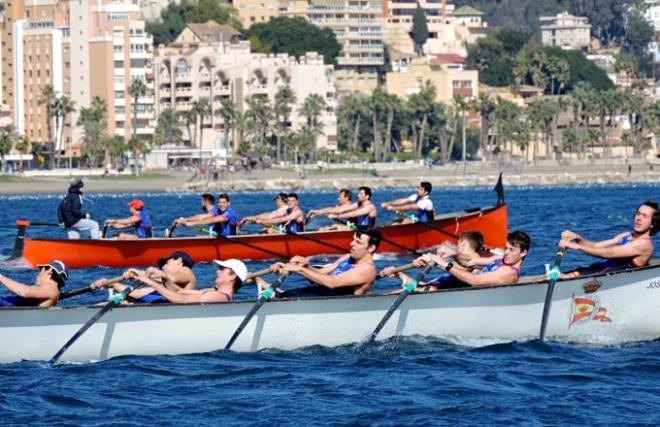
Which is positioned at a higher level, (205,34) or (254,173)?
(205,34)

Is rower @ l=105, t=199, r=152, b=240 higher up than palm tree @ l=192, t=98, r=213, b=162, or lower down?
lower down

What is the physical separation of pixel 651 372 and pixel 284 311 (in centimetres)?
481

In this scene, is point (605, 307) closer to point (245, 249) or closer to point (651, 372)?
point (651, 372)

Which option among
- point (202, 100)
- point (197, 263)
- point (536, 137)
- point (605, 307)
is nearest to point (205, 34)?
point (202, 100)

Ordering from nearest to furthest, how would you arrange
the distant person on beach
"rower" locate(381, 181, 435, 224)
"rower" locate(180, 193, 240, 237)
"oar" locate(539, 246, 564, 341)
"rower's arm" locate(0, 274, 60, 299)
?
"rower's arm" locate(0, 274, 60, 299)
"oar" locate(539, 246, 564, 341)
"rower" locate(180, 193, 240, 237)
the distant person on beach
"rower" locate(381, 181, 435, 224)

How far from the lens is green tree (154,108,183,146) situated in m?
159

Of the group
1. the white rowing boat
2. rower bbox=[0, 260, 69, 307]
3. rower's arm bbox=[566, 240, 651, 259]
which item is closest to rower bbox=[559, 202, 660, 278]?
rower's arm bbox=[566, 240, 651, 259]

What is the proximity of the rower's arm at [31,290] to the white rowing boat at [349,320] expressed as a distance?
22cm

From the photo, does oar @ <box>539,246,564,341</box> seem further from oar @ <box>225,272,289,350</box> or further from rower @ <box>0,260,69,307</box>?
rower @ <box>0,260,69,307</box>

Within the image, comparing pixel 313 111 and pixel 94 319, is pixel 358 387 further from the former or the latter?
→ pixel 313 111

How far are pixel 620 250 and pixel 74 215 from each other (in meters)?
18.1

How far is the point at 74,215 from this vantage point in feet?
128

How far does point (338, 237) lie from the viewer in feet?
125

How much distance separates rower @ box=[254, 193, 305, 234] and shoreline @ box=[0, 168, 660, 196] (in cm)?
7939
